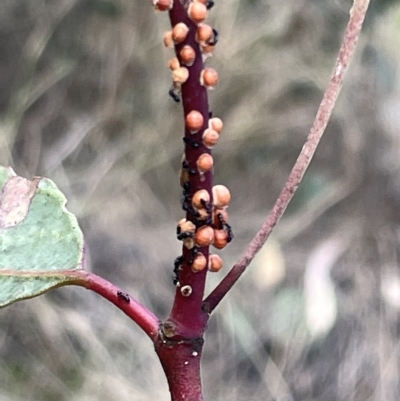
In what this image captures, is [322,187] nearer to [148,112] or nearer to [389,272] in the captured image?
[389,272]

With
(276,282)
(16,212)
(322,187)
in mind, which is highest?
(16,212)

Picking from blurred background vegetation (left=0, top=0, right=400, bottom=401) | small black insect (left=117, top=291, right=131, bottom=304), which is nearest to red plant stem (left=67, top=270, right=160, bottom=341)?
small black insect (left=117, top=291, right=131, bottom=304)

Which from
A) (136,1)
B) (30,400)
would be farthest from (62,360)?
(136,1)

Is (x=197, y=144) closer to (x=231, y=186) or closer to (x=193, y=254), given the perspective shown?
(x=193, y=254)

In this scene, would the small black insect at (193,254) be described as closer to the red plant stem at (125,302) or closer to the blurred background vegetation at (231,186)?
the red plant stem at (125,302)

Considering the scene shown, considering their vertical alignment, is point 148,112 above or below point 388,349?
above

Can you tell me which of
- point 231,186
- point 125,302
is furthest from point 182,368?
point 231,186

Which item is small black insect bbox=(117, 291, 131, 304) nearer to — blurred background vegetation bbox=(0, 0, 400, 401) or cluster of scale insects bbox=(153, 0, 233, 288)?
cluster of scale insects bbox=(153, 0, 233, 288)
